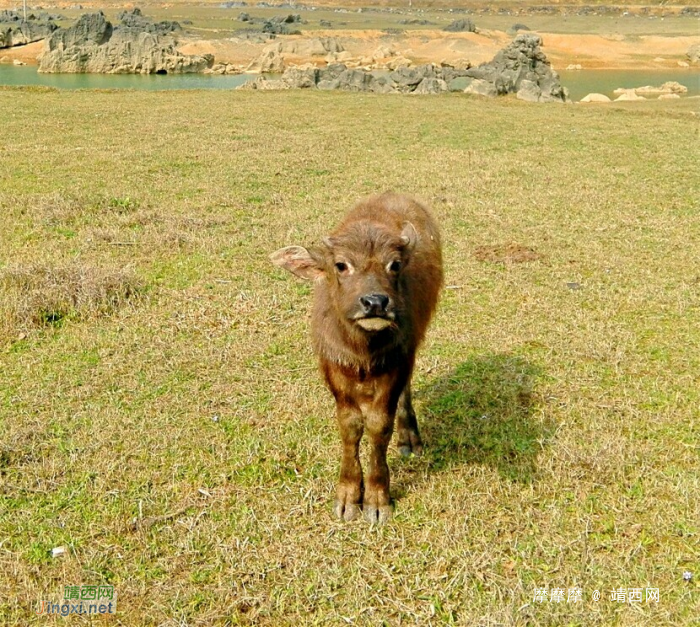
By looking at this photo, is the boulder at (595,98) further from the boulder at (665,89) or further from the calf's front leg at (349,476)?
the calf's front leg at (349,476)

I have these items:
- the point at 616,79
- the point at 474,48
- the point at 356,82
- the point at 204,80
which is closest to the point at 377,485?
the point at 356,82

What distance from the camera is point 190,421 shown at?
486 cm

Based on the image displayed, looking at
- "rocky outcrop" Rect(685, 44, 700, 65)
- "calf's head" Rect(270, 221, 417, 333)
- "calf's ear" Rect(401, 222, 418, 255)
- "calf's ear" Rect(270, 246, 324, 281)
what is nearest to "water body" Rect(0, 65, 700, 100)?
"rocky outcrop" Rect(685, 44, 700, 65)

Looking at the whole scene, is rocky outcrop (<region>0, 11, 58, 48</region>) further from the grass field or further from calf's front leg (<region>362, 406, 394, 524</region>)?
calf's front leg (<region>362, 406, 394, 524</region>)

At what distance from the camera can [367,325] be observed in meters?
3.15

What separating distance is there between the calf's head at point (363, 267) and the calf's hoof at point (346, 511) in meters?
1.23

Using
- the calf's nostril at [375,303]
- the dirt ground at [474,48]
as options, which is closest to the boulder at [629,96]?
the dirt ground at [474,48]

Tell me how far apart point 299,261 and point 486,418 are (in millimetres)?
2103

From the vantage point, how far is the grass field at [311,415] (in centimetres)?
350

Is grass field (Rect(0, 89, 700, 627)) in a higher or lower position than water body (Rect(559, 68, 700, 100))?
lower

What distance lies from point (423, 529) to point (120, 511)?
1.78 meters

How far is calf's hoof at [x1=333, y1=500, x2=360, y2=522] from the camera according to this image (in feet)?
12.9

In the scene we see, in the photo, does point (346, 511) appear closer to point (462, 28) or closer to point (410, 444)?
point (410, 444)

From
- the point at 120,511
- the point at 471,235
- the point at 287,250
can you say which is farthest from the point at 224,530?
the point at 471,235
